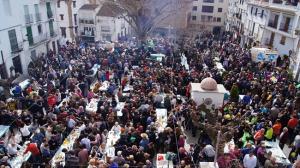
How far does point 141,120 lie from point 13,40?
50.7ft

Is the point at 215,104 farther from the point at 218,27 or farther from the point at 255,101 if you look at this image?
the point at 218,27

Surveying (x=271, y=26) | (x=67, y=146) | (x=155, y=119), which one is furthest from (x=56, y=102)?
(x=271, y=26)

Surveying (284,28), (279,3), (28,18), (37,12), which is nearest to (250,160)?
(28,18)

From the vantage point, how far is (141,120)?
12430 millimetres

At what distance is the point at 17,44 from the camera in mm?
22875

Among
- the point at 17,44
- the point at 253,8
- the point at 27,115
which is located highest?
the point at 253,8

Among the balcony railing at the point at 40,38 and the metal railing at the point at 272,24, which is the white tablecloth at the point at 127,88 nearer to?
the balcony railing at the point at 40,38

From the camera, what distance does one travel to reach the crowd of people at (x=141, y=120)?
9977mm

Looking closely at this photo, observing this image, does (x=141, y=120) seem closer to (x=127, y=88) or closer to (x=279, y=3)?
(x=127, y=88)

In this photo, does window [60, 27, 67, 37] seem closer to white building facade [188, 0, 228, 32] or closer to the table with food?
white building facade [188, 0, 228, 32]

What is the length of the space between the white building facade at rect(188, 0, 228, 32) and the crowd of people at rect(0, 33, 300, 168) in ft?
118

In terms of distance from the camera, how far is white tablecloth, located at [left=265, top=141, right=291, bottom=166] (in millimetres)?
10227

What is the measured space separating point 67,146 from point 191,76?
31.7 ft

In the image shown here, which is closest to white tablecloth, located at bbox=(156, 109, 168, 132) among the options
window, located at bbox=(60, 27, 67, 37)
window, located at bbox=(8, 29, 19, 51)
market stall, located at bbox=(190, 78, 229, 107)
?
market stall, located at bbox=(190, 78, 229, 107)
